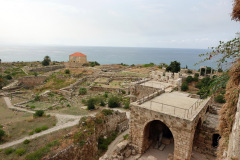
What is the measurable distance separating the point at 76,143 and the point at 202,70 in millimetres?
42060

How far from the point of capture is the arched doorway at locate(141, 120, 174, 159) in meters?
12.0

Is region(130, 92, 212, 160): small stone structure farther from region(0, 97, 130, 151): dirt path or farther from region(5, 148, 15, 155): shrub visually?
region(5, 148, 15, 155): shrub

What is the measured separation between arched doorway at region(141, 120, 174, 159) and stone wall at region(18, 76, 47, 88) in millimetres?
35037

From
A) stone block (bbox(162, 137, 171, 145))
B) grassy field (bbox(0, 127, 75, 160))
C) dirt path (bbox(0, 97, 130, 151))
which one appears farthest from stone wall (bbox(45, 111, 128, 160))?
stone block (bbox(162, 137, 171, 145))

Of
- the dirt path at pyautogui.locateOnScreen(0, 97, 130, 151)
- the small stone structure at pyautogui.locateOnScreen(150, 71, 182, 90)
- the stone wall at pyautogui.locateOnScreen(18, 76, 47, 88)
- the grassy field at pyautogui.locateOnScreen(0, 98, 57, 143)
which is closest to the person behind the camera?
the dirt path at pyautogui.locateOnScreen(0, 97, 130, 151)

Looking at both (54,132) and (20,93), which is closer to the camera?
(54,132)

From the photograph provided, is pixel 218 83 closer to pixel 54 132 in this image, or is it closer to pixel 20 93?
pixel 54 132

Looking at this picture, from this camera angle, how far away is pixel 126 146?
12.1m

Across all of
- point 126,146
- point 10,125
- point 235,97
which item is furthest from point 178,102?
point 10,125

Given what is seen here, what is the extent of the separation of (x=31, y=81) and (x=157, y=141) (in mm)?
36272

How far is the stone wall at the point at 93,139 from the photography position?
11.4 meters

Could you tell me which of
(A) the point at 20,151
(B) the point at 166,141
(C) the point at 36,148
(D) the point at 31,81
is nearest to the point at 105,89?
(B) the point at 166,141

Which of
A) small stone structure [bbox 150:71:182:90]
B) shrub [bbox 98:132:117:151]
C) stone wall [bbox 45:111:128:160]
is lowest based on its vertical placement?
shrub [bbox 98:132:117:151]

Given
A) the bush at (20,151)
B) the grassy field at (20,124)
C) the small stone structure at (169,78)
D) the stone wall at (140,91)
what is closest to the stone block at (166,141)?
the stone wall at (140,91)
